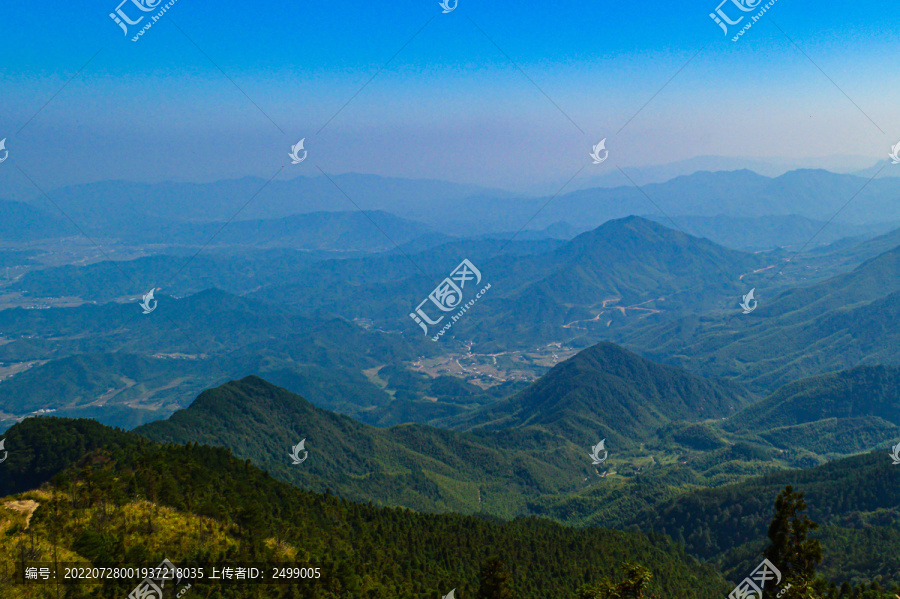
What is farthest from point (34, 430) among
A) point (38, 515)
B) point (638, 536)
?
point (638, 536)

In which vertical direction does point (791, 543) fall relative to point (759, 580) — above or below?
above

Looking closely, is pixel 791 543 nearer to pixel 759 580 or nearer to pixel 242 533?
pixel 759 580

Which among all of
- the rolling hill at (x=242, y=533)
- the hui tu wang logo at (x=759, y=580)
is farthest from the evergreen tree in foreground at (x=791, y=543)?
the rolling hill at (x=242, y=533)

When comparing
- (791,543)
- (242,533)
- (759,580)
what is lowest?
(759,580)

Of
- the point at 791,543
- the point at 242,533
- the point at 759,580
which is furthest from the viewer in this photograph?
the point at 242,533

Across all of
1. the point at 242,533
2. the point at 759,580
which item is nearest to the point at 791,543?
the point at 759,580

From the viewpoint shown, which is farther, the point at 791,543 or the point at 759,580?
the point at 759,580

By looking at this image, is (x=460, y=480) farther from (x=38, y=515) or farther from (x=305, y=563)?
(x=38, y=515)

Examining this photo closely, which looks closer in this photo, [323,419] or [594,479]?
[323,419]
